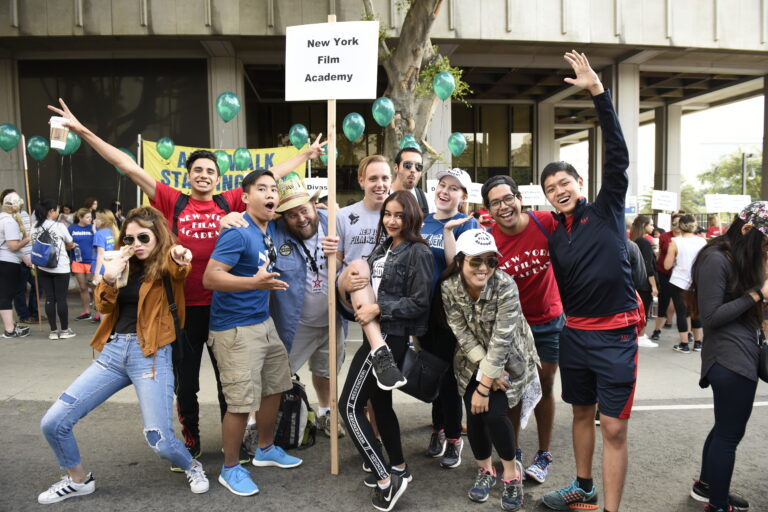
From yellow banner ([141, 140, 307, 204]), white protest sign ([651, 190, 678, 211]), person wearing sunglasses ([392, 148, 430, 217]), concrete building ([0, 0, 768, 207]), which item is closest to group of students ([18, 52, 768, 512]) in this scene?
person wearing sunglasses ([392, 148, 430, 217])

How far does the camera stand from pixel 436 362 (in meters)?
3.46

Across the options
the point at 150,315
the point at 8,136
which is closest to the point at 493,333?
the point at 150,315

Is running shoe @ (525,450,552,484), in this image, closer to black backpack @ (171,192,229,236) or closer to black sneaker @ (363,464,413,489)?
black sneaker @ (363,464,413,489)

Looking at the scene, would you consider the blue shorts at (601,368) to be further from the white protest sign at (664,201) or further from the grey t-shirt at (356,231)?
the white protest sign at (664,201)

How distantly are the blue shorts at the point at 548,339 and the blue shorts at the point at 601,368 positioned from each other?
1.57 feet

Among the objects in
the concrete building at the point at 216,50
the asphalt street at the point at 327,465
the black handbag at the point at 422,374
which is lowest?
the asphalt street at the point at 327,465

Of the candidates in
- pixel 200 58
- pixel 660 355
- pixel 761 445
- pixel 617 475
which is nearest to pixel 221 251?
pixel 617 475

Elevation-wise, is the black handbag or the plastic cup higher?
the plastic cup

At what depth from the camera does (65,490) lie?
3.48 metres

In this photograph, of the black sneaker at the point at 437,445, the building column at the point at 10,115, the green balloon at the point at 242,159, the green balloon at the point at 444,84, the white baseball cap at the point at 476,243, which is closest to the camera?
the white baseball cap at the point at 476,243

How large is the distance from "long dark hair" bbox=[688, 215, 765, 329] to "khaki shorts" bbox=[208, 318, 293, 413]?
2.71 m

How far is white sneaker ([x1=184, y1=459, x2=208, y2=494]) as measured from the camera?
11.7 feet

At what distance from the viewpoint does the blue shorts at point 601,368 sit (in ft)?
10.0

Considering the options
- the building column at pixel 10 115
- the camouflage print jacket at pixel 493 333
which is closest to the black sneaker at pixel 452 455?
the camouflage print jacket at pixel 493 333
